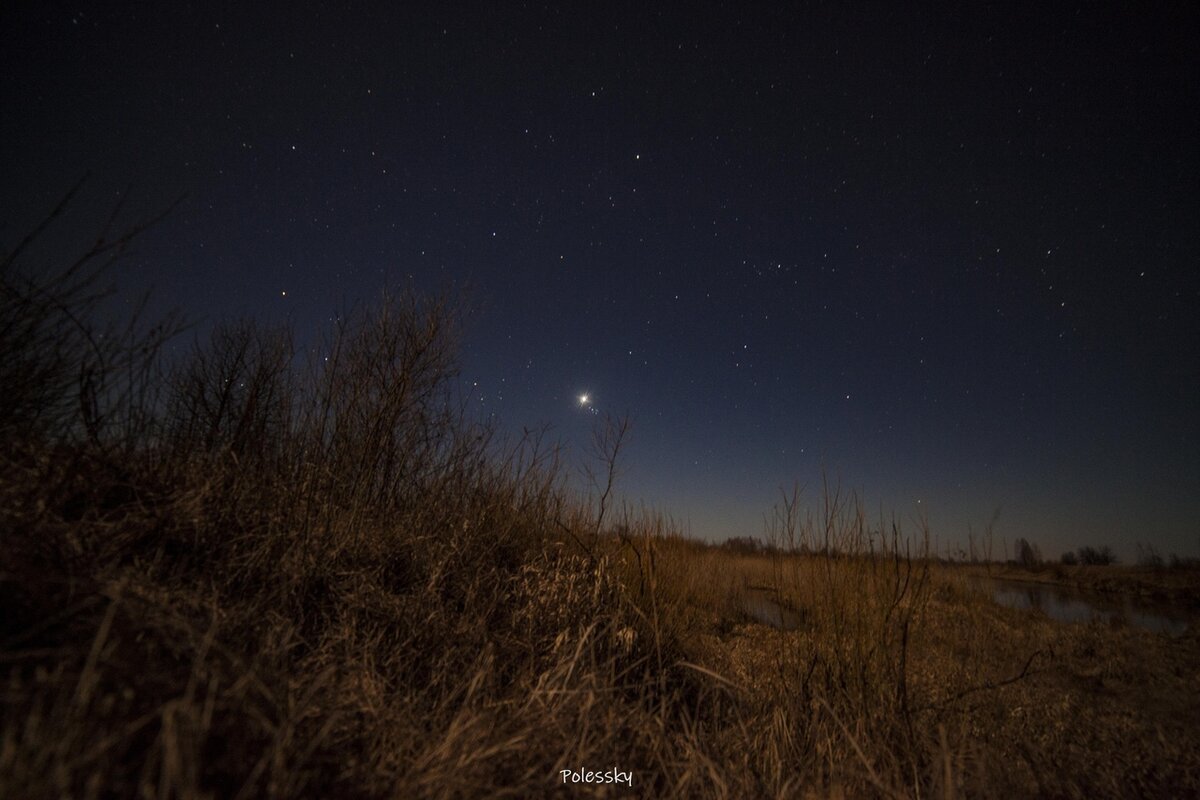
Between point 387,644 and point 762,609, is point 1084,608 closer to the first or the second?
point 762,609

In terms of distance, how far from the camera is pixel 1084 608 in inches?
458

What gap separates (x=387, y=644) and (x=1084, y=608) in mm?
17052

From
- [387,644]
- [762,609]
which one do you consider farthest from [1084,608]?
[387,644]

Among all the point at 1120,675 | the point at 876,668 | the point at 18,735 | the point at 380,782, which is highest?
the point at 18,735

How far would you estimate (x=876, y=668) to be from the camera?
2.96 meters

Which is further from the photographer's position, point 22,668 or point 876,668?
point 876,668

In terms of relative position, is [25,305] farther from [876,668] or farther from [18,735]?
[876,668]

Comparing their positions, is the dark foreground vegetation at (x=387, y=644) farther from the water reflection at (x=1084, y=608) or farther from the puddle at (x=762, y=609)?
the water reflection at (x=1084, y=608)

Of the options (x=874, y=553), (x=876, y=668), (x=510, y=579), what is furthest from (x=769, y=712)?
(x=510, y=579)

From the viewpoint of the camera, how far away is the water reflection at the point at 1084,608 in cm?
932

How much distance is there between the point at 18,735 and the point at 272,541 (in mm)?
1454

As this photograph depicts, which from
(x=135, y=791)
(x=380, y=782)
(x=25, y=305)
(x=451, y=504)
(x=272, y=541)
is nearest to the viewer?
(x=135, y=791)

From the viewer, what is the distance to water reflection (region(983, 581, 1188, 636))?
30.6ft

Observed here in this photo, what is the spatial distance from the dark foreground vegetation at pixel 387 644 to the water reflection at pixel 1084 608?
5.30 metres
